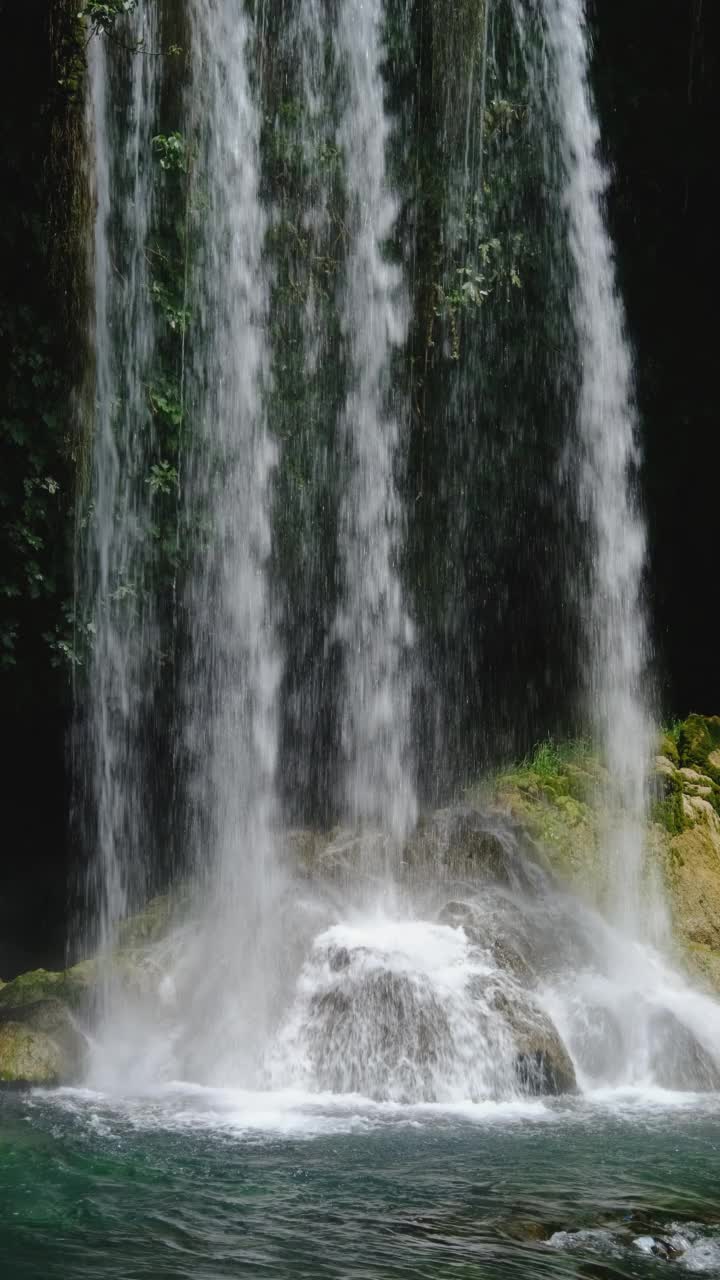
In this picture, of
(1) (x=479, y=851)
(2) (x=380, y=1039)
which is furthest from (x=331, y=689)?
(2) (x=380, y=1039)

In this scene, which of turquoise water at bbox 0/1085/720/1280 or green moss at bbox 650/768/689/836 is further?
green moss at bbox 650/768/689/836

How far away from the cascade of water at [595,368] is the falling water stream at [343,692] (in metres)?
0.03

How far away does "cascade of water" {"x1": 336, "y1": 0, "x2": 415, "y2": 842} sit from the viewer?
1245 cm

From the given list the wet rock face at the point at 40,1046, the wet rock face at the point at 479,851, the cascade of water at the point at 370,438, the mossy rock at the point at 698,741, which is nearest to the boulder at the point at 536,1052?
the wet rock face at the point at 479,851

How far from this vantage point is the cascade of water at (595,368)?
43.9ft

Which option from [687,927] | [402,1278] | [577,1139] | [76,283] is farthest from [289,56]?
[402,1278]

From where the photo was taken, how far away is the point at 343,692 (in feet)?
41.3

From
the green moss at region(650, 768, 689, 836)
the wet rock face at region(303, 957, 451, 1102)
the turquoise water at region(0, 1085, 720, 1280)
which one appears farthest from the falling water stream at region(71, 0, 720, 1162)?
the turquoise water at region(0, 1085, 720, 1280)

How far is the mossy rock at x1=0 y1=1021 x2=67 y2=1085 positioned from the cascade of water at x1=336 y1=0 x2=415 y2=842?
4668 mm

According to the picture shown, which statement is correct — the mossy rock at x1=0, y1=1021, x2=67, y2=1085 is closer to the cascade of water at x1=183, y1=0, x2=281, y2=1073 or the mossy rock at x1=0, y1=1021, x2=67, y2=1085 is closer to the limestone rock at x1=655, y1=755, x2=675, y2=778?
the cascade of water at x1=183, y1=0, x2=281, y2=1073

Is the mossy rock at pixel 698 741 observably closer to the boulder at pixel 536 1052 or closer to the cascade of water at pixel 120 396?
the boulder at pixel 536 1052

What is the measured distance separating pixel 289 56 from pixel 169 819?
7785 mm

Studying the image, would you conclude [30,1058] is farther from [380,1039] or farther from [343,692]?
[343,692]

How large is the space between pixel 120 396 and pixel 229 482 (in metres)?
1.40
